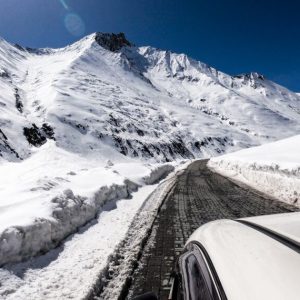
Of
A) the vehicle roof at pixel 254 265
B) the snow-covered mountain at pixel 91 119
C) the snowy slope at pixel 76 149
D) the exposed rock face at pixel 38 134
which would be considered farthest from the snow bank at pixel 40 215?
the exposed rock face at pixel 38 134

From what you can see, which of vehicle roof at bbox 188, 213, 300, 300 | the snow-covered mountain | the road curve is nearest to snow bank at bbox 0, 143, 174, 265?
the road curve

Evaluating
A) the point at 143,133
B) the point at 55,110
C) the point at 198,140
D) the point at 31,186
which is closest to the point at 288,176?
the point at 31,186

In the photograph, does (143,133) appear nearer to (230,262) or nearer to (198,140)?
(198,140)

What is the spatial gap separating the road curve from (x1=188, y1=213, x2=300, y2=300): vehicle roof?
2748 millimetres

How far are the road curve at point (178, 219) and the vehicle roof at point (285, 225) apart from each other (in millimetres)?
2561

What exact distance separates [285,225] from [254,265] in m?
0.61

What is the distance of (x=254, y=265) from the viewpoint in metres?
1.73

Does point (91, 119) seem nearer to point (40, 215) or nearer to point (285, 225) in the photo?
point (40, 215)

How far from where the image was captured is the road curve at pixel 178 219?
16.8 ft

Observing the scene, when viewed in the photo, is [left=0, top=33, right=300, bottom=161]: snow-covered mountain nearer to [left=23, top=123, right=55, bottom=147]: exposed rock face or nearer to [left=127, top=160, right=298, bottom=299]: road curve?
[left=23, top=123, right=55, bottom=147]: exposed rock face

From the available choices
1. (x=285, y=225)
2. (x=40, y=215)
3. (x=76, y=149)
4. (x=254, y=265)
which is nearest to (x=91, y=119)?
(x=76, y=149)

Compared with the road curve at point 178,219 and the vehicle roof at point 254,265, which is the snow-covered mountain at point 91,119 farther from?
the vehicle roof at point 254,265

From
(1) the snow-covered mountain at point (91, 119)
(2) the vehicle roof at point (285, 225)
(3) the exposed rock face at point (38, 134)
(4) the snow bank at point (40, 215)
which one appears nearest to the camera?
(2) the vehicle roof at point (285, 225)

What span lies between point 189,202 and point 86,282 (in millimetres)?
7688
